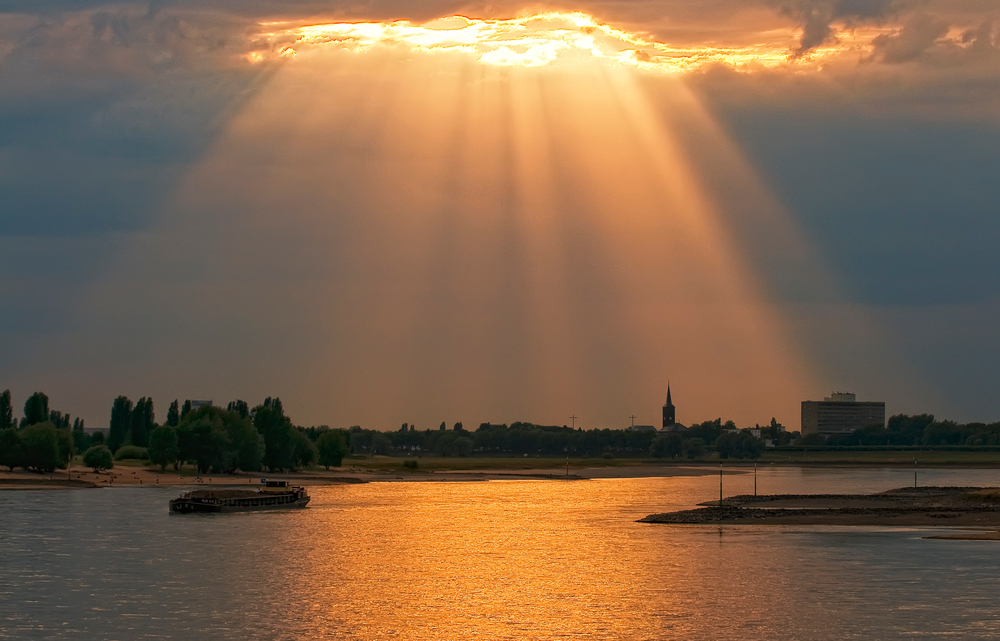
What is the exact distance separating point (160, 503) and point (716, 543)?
70.7m

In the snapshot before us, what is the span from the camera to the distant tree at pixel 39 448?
17638 cm

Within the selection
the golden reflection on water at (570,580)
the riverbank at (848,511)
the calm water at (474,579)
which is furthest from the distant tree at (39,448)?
the riverbank at (848,511)

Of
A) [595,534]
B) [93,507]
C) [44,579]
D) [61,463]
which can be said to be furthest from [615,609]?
[61,463]

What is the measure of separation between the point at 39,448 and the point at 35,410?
23.1 meters

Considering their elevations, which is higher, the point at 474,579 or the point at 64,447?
the point at 64,447

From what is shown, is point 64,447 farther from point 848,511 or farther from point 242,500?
point 848,511

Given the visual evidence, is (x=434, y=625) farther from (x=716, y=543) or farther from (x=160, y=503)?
(x=160, y=503)

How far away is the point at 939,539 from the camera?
98.5 metres

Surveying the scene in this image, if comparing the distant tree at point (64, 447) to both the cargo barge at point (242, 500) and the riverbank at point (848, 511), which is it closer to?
the cargo barge at point (242, 500)

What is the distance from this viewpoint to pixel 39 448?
177m

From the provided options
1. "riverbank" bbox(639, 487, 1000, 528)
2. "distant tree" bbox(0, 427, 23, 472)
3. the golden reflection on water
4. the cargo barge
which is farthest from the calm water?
"distant tree" bbox(0, 427, 23, 472)

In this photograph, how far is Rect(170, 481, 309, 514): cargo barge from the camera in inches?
5012

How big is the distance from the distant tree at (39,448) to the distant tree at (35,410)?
1943cm

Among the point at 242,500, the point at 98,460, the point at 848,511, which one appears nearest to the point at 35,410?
the point at 98,460
